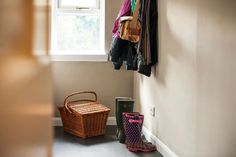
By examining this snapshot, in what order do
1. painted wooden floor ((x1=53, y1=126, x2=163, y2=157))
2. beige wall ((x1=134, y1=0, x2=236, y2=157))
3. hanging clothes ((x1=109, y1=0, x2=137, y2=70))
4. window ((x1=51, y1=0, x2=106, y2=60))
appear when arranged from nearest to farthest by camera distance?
beige wall ((x1=134, y1=0, x2=236, y2=157))
painted wooden floor ((x1=53, y1=126, x2=163, y2=157))
hanging clothes ((x1=109, y1=0, x2=137, y2=70))
window ((x1=51, y1=0, x2=106, y2=60))

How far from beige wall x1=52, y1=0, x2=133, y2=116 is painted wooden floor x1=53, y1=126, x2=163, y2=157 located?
565 millimetres

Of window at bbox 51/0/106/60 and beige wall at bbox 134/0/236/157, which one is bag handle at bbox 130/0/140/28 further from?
window at bbox 51/0/106/60

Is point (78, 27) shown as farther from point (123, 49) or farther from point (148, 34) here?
point (148, 34)

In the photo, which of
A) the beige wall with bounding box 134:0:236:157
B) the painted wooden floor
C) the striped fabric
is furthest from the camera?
the striped fabric

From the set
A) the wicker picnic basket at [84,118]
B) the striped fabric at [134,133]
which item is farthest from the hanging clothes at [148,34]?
the wicker picnic basket at [84,118]

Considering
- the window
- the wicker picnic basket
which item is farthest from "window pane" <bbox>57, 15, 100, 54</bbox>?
the wicker picnic basket

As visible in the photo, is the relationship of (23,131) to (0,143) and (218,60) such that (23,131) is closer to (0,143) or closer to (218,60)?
(0,143)

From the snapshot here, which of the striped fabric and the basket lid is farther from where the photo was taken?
the basket lid

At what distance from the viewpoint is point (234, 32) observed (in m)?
1.96

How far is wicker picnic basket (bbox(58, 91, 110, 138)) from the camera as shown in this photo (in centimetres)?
357

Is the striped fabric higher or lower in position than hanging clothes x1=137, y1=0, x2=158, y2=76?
lower

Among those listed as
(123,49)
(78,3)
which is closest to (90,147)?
(123,49)

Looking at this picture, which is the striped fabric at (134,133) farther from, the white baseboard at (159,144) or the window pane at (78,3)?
the window pane at (78,3)

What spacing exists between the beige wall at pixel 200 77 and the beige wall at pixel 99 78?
1.33 m
